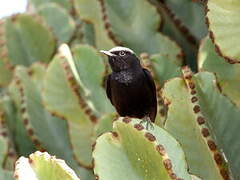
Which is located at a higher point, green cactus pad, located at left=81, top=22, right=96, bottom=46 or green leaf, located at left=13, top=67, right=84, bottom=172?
green cactus pad, located at left=81, top=22, right=96, bottom=46

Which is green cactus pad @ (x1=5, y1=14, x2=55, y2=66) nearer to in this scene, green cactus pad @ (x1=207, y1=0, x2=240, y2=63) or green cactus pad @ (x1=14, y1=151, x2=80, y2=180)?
green cactus pad @ (x1=207, y1=0, x2=240, y2=63)

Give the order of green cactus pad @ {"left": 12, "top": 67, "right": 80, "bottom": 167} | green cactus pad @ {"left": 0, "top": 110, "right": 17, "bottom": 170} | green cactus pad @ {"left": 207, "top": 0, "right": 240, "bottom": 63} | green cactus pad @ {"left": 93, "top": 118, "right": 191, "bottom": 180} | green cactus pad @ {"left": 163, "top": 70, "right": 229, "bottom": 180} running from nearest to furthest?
green cactus pad @ {"left": 93, "top": 118, "right": 191, "bottom": 180} < green cactus pad @ {"left": 207, "top": 0, "right": 240, "bottom": 63} < green cactus pad @ {"left": 163, "top": 70, "right": 229, "bottom": 180} < green cactus pad @ {"left": 0, "top": 110, "right": 17, "bottom": 170} < green cactus pad @ {"left": 12, "top": 67, "right": 80, "bottom": 167}

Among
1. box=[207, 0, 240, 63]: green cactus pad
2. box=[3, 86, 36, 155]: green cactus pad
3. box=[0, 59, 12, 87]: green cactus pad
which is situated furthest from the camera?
box=[0, 59, 12, 87]: green cactus pad

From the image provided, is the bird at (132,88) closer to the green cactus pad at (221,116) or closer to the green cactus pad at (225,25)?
the green cactus pad at (221,116)

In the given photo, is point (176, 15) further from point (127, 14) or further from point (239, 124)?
point (239, 124)

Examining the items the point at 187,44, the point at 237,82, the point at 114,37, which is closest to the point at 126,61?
the point at 237,82

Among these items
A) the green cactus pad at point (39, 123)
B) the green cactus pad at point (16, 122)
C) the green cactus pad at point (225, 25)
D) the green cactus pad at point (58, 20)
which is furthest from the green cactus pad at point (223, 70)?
the green cactus pad at point (58, 20)

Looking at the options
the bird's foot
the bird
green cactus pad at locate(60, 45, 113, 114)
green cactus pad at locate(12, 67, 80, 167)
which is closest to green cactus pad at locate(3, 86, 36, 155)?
green cactus pad at locate(12, 67, 80, 167)

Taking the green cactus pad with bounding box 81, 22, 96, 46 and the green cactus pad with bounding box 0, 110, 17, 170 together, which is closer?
the green cactus pad with bounding box 0, 110, 17, 170
